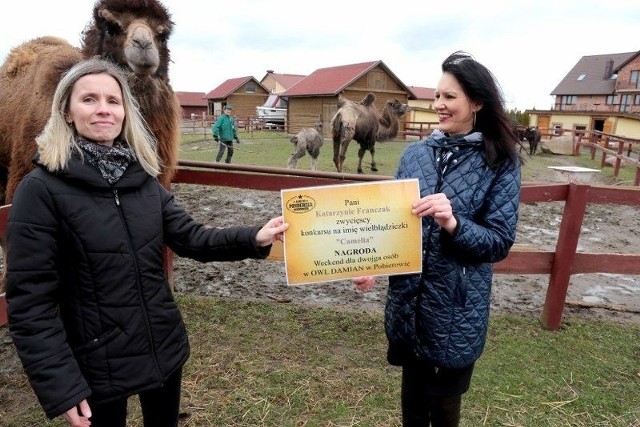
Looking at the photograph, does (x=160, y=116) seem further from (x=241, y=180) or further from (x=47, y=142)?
(x=47, y=142)

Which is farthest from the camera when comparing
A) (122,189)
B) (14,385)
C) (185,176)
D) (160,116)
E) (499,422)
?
(185,176)

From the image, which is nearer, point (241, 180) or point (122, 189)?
point (122, 189)

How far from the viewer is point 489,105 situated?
2062 millimetres

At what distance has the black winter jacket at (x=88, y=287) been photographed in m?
1.57

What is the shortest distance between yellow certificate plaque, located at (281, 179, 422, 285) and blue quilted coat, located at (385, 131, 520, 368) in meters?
0.12

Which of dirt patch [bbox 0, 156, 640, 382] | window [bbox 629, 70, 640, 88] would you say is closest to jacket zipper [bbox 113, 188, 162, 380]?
dirt patch [bbox 0, 156, 640, 382]

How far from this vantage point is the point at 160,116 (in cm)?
370

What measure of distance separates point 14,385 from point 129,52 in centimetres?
242

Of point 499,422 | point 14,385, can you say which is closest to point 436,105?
point 499,422

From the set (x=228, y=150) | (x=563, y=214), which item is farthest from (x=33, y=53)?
(x=228, y=150)

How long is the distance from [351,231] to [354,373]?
5.68 ft

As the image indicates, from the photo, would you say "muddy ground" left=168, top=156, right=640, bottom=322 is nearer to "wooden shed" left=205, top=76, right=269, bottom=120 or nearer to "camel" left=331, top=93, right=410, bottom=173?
"camel" left=331, top=93, right=410, bottom=173

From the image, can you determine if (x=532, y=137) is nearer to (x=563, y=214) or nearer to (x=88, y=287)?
(x=563, y=214)

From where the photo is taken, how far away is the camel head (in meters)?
3.35
